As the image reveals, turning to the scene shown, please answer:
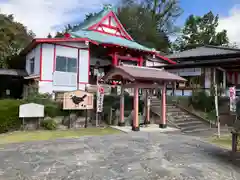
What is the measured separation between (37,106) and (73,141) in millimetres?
3388

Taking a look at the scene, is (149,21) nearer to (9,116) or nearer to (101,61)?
(101,61)

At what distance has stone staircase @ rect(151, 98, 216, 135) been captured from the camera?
12.2 m

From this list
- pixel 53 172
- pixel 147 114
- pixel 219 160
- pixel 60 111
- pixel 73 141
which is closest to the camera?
pixel 53 172

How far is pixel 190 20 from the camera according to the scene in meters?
42.4

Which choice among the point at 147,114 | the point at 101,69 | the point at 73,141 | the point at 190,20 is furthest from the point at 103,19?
the point at 190,20

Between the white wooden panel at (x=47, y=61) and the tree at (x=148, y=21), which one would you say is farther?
the tree at (x=148, y=21)

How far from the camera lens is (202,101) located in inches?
581

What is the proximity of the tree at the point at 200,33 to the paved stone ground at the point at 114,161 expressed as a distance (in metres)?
34.5

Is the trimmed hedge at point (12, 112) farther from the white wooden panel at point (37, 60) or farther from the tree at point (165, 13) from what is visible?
the tree at point (165, 13)

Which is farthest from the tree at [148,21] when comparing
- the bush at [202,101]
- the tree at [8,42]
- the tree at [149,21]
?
the bush at [202,101]

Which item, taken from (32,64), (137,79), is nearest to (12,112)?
(32,64)

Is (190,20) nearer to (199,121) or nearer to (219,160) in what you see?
(199,121)

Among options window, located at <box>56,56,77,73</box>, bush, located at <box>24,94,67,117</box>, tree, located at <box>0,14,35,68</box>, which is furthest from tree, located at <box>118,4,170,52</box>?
bush, located at <box>24,94,67,117</box>

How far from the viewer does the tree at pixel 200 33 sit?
38938 millimetres
